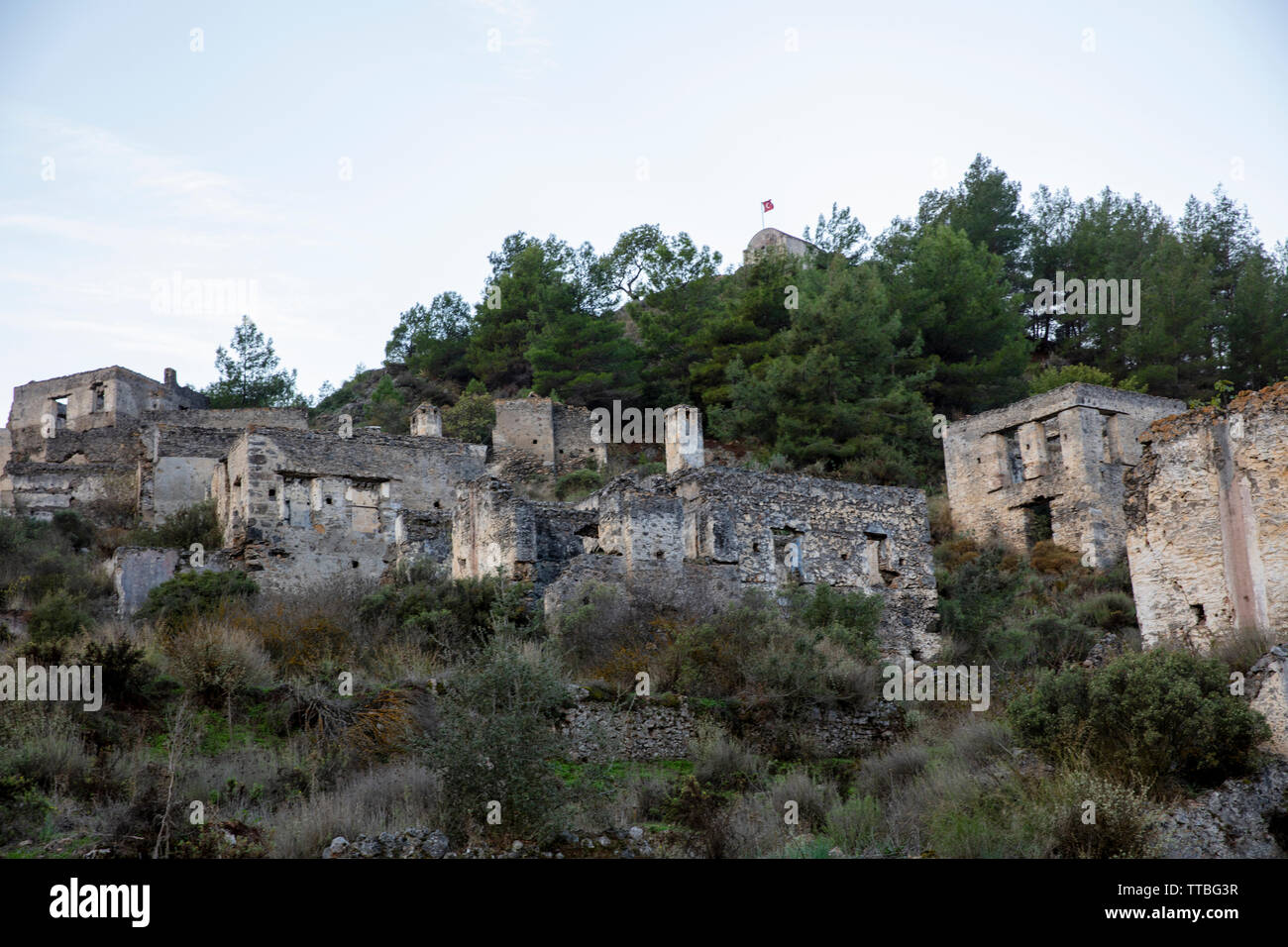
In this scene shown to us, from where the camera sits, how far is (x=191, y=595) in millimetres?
20047

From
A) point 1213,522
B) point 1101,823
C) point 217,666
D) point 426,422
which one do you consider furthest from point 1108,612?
point 426,422

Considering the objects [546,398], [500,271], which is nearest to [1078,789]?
[546,398]

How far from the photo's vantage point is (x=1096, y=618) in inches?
910

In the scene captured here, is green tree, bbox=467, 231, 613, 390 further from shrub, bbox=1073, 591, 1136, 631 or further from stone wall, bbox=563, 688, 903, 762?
stone wall, bbox=563, 688, 903, 762

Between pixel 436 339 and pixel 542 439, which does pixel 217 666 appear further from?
pixel 436 339

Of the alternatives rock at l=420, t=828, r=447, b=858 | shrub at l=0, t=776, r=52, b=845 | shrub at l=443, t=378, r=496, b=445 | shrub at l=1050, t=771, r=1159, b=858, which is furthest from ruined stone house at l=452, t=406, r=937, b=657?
shrub at l=443, t=378, r=496, b=445

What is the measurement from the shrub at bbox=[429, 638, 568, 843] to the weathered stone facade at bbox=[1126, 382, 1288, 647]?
7.77 m

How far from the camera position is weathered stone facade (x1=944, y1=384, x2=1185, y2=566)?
28.8 meters

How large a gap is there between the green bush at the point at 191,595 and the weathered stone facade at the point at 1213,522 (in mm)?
12927

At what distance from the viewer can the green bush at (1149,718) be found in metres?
11.7

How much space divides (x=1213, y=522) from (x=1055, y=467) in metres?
14.9

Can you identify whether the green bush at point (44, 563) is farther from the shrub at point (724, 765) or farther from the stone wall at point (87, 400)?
the shrub at point (724, 765)
